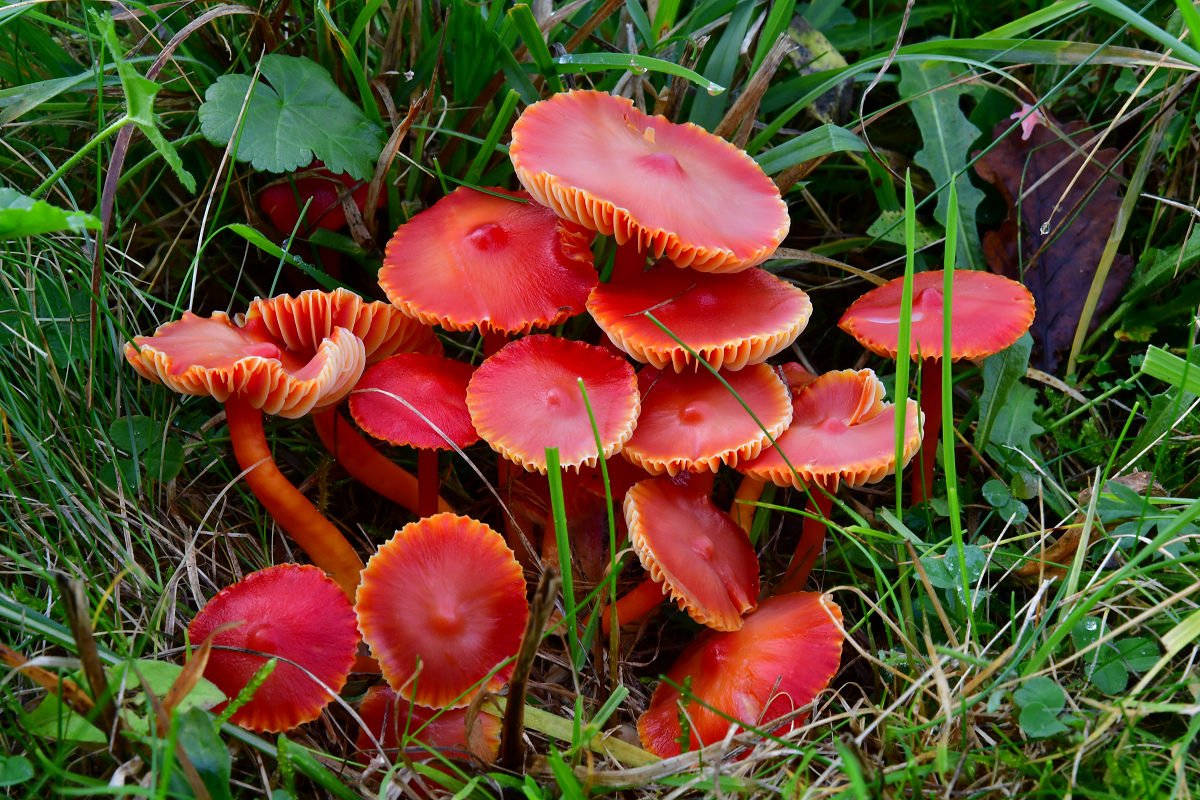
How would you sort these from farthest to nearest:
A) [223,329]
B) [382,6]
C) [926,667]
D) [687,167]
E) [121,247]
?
[382,6]
[121,247]
[687,167]
[223,329]
[926,667]

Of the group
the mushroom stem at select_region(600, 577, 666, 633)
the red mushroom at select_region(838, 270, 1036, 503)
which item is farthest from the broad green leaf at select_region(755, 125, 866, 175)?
the mushroom stem at select_region(600, 577, 666, 633)

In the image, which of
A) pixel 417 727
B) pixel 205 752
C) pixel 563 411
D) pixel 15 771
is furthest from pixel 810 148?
pixel 15 771

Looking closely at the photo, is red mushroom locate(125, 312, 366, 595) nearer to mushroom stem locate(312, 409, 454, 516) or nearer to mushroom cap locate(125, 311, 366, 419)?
mushroom cap locate(125, 311, 366, 419)

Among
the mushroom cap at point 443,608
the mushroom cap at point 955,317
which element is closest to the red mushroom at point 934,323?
the mushroom cap at point 955,317

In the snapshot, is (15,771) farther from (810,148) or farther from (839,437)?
(810,148)

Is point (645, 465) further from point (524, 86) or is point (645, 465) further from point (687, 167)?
point (524, 86)

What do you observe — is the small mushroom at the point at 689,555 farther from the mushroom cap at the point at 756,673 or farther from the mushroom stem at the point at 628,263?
the mushroom stem at the point at 628,263

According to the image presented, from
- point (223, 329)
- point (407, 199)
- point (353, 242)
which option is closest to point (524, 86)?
point (407, 199)
